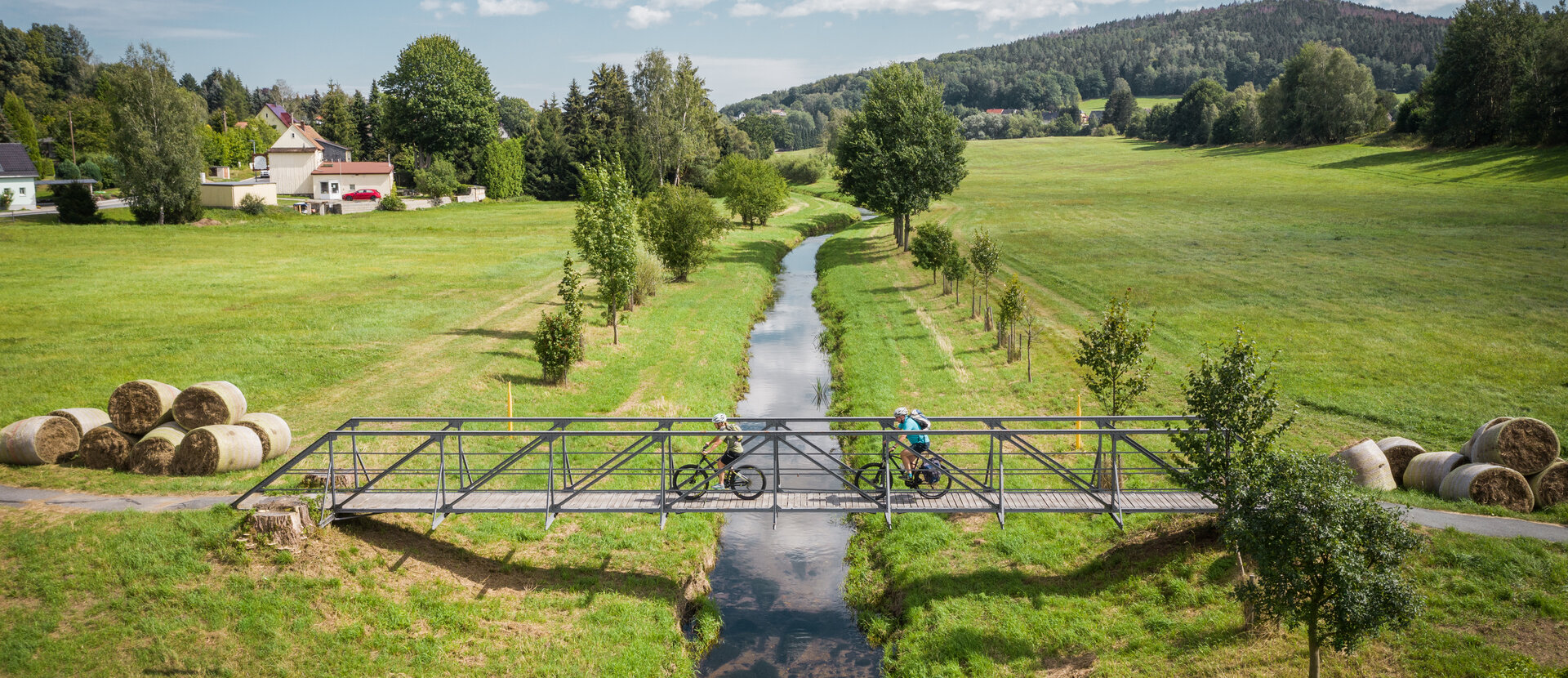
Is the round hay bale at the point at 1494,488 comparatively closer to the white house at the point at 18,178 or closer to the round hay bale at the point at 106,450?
the round hay bale at the point at 106,450

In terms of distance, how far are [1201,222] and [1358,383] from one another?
4016 centimetres

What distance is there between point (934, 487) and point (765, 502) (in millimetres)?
3481

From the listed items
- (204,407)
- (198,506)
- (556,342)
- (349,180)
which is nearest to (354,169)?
(349,180)

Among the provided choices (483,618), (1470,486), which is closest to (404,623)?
(483,618)

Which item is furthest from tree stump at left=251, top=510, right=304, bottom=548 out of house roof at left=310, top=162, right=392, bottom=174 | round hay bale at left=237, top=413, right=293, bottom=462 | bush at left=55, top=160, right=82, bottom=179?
bush at left=55, top=160, right=82, bottom=179

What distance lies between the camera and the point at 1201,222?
204 feet

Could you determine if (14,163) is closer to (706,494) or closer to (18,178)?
(18,178)

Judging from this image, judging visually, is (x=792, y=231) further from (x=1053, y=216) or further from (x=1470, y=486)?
(x=1470, y=486)

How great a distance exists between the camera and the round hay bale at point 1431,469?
54.8 ft

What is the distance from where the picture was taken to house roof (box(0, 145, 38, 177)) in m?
71.1

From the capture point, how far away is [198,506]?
16.0 m

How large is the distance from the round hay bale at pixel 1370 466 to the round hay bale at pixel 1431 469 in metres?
0.40

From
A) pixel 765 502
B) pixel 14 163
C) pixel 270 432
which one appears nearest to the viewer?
pixel 765 502

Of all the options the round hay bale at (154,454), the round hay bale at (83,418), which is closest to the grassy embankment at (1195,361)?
the round hay bale at (154,454)
